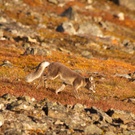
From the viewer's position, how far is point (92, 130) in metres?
16.6

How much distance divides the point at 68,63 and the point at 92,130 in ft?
87.1

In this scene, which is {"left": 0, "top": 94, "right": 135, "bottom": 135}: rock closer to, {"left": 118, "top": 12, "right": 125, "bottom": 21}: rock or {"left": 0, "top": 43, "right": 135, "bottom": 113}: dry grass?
{"left": 0, "top": 43, "right": 135, "bottom": 113}: dry grass

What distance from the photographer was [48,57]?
44469 millimetres

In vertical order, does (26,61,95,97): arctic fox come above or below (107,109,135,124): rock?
below

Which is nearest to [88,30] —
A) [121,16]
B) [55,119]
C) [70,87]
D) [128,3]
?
[121,16]

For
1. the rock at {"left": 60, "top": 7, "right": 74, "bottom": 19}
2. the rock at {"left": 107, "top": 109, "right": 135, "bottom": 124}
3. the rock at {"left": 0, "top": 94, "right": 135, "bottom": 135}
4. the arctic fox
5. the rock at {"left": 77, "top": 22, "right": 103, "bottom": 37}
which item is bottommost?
the rock at {"left": 60, "top": 7, "right": 74, "bottom": 19}

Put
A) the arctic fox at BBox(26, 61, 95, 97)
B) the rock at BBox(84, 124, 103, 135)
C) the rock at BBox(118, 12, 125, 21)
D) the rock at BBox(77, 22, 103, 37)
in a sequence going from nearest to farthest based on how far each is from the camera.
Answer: the rock at BBox(84, 124, 103, 135) → the arctic fox at BBox(26, 61, 95, 97) → the rock at BBox(77, 22, 103, 37) → the rock at BBox(118, 12, 125, 21)

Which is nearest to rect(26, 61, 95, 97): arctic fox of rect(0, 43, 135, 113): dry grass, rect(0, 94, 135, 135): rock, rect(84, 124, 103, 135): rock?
rect(0, 43, 135, 113): dry grass

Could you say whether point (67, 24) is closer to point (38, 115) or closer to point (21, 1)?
point (21, 1)

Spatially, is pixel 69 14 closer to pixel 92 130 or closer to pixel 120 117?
pixel 120 117

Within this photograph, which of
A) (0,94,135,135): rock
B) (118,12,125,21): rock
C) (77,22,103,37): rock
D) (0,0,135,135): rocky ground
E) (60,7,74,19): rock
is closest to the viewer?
(0,94,135,135): rock

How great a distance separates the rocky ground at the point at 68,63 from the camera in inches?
674

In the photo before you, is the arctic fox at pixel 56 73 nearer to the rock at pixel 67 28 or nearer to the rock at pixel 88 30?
the rock at pixel 67 28

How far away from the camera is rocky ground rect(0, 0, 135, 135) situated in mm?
17125
